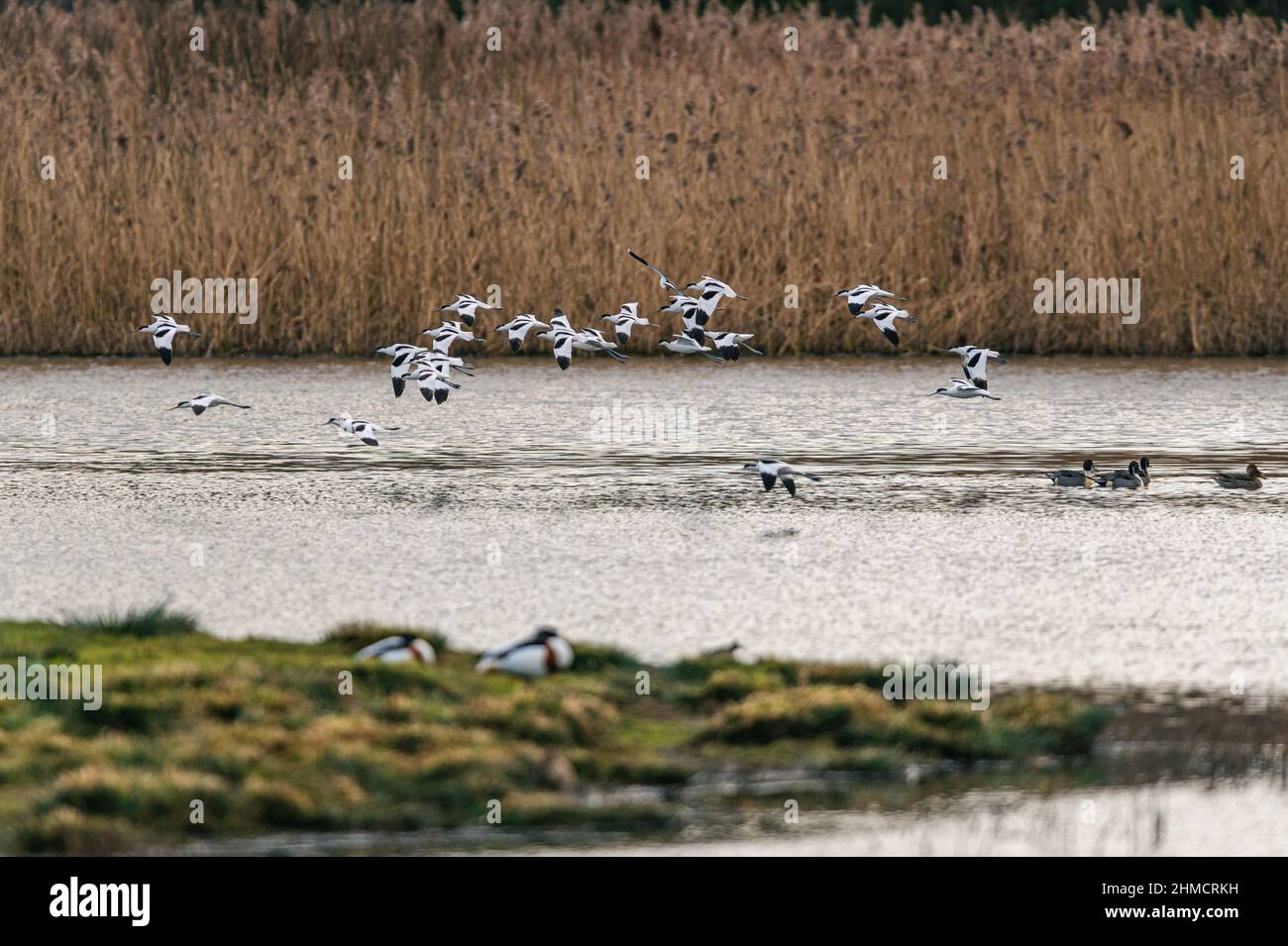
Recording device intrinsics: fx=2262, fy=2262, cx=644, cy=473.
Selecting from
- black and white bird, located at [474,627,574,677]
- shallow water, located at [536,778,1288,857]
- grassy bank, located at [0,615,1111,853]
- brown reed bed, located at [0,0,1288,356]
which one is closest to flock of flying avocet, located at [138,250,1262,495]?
brown reed bed, located at [0,0,1288,356]

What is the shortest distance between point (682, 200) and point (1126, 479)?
5583 mm

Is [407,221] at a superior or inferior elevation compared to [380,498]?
superior

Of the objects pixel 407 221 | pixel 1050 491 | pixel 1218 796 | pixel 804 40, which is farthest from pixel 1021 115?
pixel 1218 796

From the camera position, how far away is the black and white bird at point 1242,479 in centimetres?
946

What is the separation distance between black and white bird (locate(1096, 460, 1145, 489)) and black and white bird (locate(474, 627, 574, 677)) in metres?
4.09

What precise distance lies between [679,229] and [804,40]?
4154 mm

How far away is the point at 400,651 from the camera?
609cm

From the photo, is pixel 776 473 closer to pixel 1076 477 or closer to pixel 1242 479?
pixel 1076 477

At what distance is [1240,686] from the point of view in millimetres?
5969

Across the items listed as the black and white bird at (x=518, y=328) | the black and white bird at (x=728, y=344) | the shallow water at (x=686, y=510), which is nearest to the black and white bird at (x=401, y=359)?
the shallow water at (x=686, y=510)

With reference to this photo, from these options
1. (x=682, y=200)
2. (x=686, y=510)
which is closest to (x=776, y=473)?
(x=686, y=510)

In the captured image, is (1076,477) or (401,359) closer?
(1076,477)

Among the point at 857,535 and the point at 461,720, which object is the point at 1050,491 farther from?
the point at 461,720

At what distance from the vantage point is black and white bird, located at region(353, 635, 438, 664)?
605cm
